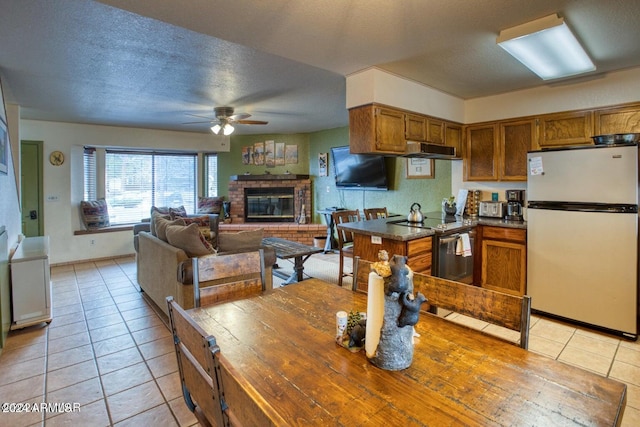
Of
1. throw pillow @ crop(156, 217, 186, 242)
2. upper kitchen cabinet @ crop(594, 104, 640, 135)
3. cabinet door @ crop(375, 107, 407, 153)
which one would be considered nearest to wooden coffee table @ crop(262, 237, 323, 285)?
throw pillow @ crop(156, 217, 186, 242)

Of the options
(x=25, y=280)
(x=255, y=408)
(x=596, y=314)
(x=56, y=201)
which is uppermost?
(x=56, y=201)

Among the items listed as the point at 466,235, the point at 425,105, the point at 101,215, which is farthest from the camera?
the point at 101,215

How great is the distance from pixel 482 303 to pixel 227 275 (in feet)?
4.10

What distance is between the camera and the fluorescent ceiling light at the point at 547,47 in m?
2.22

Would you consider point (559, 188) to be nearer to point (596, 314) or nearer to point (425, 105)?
point (596, 314)

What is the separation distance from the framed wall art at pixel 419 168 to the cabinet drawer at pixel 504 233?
1.39 m

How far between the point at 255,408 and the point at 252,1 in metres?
2.05

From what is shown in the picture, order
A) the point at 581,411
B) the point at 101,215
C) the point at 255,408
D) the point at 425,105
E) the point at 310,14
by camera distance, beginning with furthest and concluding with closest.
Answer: the point at 101,215 < the point at 425,105 < the point at 310,14 < the point at 581,411 < the point at 255,408

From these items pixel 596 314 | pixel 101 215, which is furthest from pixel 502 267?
pixel 101 215

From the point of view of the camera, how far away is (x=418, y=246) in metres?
3.02

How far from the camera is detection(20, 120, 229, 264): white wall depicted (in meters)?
5.42

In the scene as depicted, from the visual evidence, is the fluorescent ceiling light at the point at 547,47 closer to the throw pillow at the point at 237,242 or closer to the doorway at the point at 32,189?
the throw pillow at the point at 237,242

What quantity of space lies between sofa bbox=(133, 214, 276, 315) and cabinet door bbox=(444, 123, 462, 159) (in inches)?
98.5

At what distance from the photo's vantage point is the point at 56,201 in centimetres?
552
